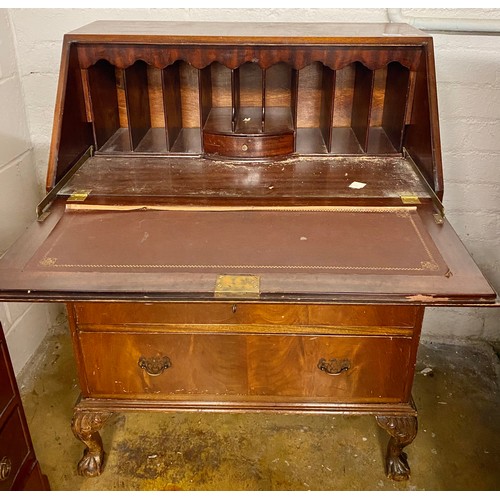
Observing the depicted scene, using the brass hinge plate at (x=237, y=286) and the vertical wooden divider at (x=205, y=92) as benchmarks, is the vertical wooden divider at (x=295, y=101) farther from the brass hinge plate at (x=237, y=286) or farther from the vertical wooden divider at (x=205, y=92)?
the brass hinge plate at (x=237, y=286)

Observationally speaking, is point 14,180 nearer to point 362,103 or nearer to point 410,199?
point 362,103

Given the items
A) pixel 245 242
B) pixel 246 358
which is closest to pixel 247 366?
pixel 246 358

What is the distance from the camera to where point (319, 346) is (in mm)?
1350

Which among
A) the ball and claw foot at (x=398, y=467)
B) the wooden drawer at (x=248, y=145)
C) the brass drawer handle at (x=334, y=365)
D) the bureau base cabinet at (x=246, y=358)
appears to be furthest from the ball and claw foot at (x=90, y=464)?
the wooden drawer at (x=248, y=145)

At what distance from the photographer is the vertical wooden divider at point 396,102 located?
1.58m

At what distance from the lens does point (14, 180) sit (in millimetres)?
1973

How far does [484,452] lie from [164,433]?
1110 mm

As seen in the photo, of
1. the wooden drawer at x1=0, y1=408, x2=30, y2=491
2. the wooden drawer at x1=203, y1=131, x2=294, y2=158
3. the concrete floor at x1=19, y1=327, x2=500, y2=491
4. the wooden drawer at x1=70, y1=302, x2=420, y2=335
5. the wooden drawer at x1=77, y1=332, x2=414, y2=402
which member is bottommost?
the concrete floor at x1=19, y1=327, x2=500, y2=491

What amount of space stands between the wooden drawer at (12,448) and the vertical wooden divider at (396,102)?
4.29 ft

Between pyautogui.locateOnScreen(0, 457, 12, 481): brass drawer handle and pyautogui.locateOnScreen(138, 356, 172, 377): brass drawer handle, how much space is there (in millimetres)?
373

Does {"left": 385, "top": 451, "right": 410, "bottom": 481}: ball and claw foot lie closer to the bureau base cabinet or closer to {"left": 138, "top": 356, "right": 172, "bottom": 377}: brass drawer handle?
the bureau base cabinet

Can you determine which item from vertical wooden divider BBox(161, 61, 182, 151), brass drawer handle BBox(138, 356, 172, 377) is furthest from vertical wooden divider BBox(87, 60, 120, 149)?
brass drawer handle BBox(138, 356, 172, 377)

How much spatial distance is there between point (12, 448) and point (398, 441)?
A: 40.6 inches

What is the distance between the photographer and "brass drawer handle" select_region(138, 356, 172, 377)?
54.4 inches
